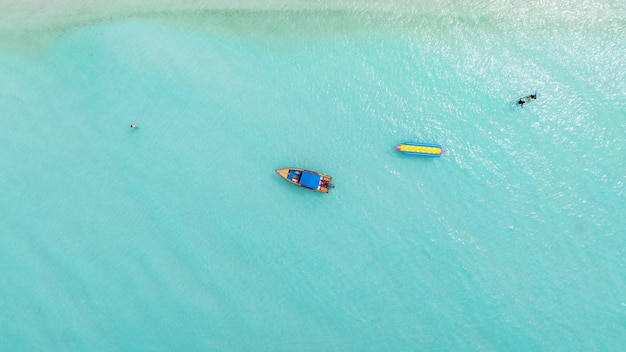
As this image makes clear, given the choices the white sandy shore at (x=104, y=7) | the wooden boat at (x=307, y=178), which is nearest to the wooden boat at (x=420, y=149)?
the wooden boat at (x=307, y=178)

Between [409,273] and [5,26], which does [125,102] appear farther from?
[409,273]

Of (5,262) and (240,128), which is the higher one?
(240,128)

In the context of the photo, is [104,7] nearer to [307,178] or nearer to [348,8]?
[348,8]

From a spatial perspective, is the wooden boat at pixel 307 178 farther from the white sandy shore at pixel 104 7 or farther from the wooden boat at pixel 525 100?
the wooden boat at pixel 525 100

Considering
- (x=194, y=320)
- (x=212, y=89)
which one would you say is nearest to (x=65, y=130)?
(x=212, y=89)

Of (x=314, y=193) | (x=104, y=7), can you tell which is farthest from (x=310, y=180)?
(x=104, y=7)

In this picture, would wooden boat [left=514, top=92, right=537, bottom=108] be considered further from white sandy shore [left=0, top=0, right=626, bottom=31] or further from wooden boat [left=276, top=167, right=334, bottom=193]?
wooden boat [left=276, top=167, right=334, bottom=193]

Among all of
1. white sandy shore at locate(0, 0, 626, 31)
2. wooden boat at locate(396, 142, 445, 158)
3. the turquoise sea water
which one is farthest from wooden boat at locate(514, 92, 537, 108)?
wooden boat at locate(396, 142, 445, 158)
